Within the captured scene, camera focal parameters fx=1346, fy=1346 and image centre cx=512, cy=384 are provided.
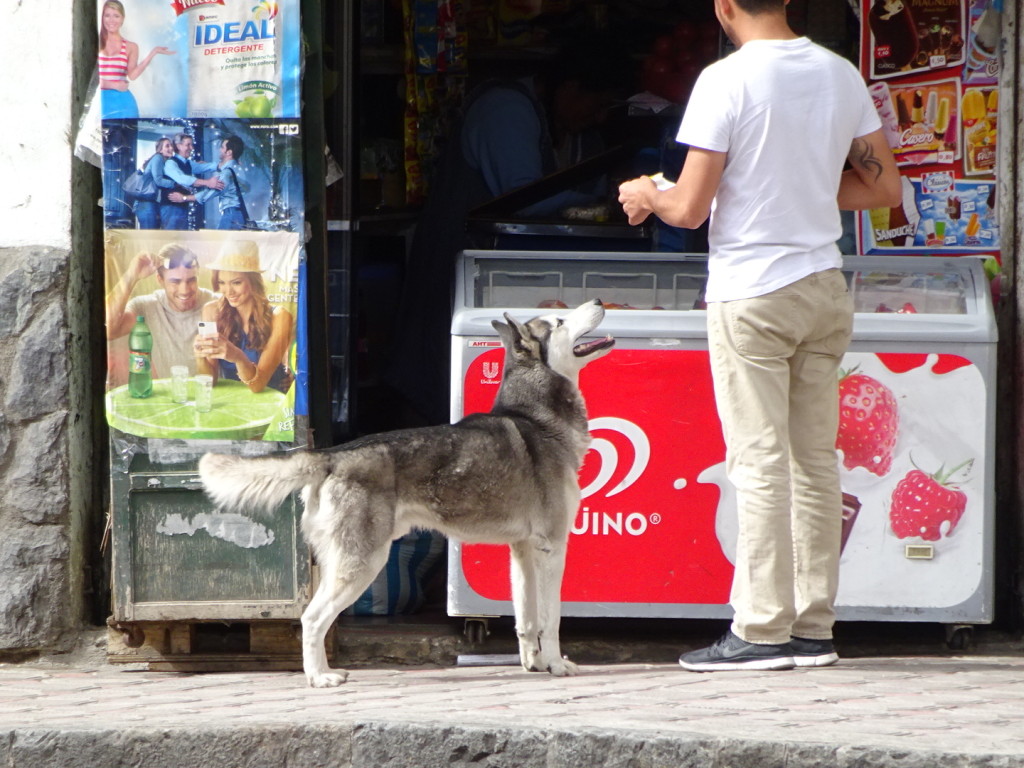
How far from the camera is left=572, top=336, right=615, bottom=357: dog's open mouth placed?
480cm

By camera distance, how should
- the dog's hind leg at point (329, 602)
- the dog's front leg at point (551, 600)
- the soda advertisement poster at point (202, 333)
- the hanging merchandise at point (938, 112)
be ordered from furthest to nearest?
the hanging merchandise at point (938, 112), the soda advertisement poster at point (202, 333), the dog's front leg at point (551, 600), the dog's hind leg at point (329, 602)

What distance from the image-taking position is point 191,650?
207 inches

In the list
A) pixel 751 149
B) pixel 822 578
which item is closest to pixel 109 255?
pixel 751 149

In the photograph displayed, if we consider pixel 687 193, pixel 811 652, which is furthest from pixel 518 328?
pixel 811 652

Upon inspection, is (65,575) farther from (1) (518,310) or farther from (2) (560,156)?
(2) (560,156)

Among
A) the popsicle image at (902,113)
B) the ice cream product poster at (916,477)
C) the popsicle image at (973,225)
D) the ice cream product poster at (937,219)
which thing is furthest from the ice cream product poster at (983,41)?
the ice cream product poster at (916,477)

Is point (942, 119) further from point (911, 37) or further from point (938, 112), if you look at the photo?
point (911, 37)

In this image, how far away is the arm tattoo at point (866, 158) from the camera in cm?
461

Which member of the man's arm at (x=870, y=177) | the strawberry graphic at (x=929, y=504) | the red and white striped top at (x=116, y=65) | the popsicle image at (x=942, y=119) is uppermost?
the red and white striped top at (x=116, y=65)

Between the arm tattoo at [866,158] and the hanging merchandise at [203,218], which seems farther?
the hanging merchandise at [203,218]

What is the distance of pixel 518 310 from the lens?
5266 mm

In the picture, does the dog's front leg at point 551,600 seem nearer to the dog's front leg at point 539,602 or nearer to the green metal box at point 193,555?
the dog's front leg at point 539,602

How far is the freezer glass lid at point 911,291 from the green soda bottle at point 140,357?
2.71 m

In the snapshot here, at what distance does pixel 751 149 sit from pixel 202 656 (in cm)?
283
